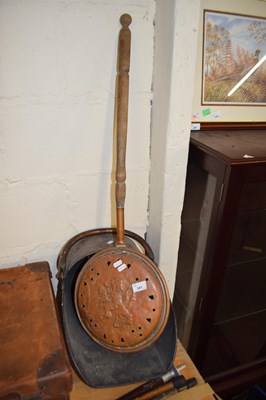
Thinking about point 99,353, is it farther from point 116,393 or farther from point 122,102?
point 122,102

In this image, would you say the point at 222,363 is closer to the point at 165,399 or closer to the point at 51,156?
the point at 165,399

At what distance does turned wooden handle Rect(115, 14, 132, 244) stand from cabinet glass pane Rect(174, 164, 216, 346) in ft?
1.10

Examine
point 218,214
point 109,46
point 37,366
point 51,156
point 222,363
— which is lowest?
point 222,363

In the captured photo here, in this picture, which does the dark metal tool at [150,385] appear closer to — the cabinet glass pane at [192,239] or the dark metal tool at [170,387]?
the dark metal tool at [170,387]

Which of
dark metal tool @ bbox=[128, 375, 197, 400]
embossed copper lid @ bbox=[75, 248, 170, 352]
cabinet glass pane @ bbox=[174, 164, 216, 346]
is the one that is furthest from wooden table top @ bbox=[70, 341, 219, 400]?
cabinet glass pane @ bbox=[174, 164, 216, 346]

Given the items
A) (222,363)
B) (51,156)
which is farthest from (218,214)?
(222,363)

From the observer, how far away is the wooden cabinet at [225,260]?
899 mm

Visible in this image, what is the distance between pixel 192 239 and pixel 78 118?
0.67 m

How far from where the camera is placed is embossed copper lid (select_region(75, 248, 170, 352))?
0.78 m

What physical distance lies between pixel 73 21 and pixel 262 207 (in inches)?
34.0

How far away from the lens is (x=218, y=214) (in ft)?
3.05

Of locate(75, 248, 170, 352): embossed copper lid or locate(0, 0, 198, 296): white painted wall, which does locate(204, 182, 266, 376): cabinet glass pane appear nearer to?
locate(0, 0, 198, 296): white painted wall

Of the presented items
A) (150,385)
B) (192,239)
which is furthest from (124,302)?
(192,239)

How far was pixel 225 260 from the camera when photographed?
102cm
